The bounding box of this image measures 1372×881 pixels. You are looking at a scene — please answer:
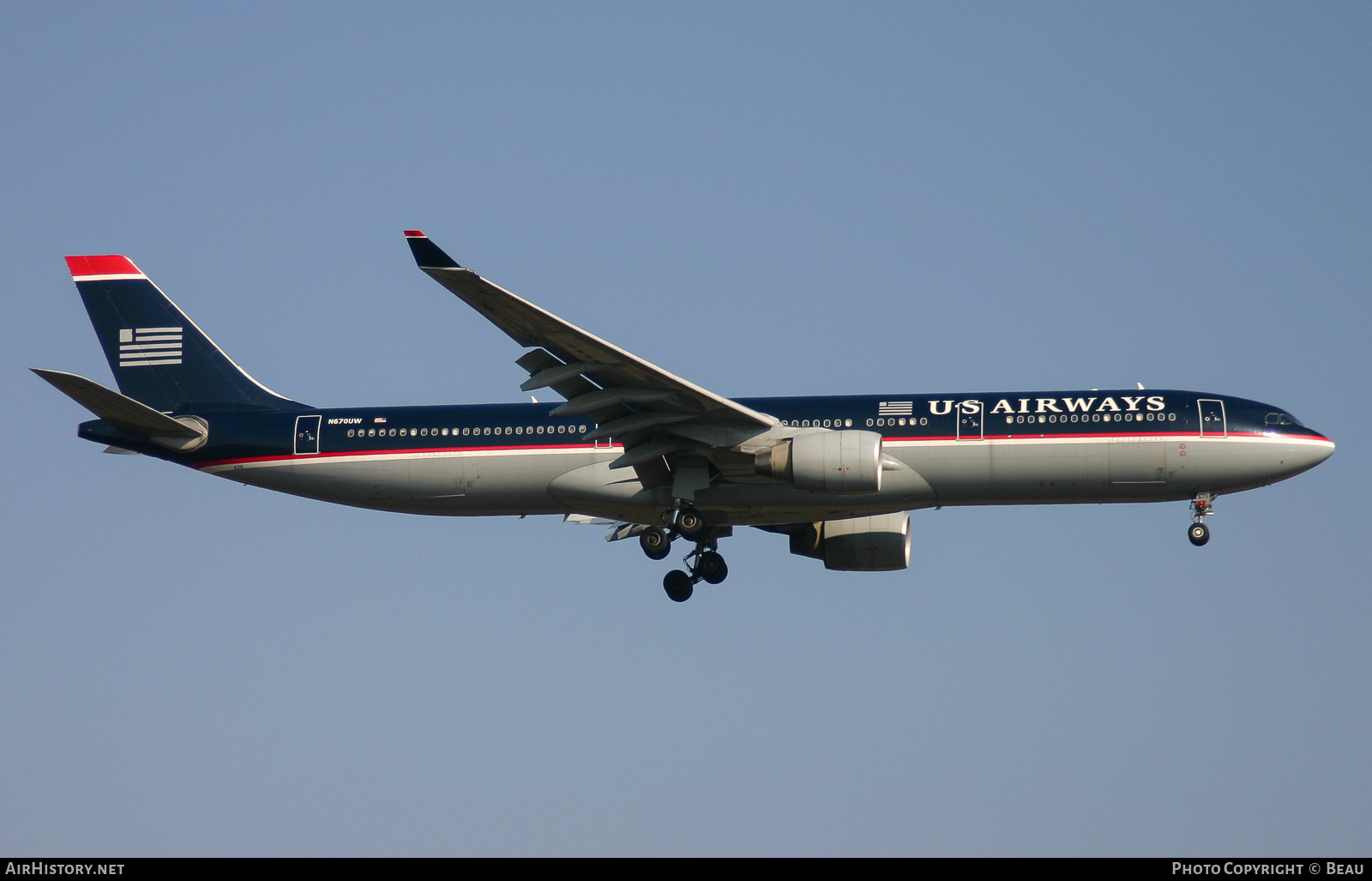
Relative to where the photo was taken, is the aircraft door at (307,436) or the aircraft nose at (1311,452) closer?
the aircraft nose at (1311,452)

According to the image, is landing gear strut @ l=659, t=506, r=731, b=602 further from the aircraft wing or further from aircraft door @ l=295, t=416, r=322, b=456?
aircraft door @ l=295, t=416, r=322, b=456

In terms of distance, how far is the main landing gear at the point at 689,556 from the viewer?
38.2 metres

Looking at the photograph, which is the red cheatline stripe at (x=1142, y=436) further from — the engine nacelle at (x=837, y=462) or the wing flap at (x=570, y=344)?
the wing flap at (x=570, y=344)

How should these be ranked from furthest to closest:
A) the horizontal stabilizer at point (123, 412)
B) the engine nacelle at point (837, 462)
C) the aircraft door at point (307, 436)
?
the aircraft door at point (307, 436) → the horizontal stabilizer at point (123, 412) → the engine nacelle at point (837, 462)

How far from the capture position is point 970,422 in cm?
3641

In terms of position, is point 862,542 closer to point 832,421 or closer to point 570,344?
point 832,421

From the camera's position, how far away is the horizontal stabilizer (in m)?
36.0

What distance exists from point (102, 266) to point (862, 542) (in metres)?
22.6

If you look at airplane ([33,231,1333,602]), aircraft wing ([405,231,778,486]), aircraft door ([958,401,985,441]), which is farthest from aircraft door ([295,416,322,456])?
aircraft door ([958,401,985,441])

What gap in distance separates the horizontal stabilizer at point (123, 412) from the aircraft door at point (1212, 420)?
25311 mm

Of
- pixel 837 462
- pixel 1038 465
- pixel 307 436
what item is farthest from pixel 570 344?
pixel 1038 465

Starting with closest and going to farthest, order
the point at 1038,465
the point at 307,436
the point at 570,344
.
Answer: the point at 570,344 → the point at 1038,465 → the point at 307,436

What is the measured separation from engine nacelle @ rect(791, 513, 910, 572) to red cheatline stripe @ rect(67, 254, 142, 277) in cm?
2021

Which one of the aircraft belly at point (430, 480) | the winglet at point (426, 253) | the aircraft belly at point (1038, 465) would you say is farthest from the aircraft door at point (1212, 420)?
the winglet at point (426, 253)
